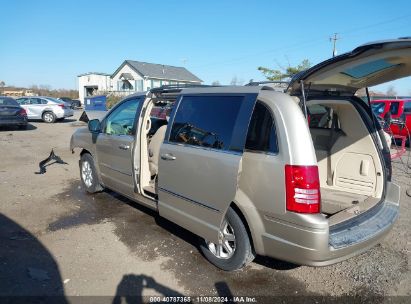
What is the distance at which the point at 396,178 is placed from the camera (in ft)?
25.6

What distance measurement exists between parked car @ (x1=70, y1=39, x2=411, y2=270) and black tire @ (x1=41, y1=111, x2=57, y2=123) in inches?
729

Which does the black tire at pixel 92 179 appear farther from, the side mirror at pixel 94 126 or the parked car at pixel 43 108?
the parked car at pixel 43 108

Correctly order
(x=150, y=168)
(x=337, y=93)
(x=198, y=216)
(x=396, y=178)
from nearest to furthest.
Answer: (x=198, y=216) < (x=337, y=93) < (x=150, y=168) < (x=396, y=178)

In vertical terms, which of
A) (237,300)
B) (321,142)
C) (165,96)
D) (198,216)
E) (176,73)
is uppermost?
(176,73)

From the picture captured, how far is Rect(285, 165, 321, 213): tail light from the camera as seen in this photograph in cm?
292

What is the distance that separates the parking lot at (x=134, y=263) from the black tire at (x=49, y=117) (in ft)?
56.0

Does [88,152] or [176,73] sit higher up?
[176,73]

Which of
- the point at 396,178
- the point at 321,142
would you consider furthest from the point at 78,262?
the point at 396,178

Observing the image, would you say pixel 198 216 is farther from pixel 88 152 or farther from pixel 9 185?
pixel 9 185

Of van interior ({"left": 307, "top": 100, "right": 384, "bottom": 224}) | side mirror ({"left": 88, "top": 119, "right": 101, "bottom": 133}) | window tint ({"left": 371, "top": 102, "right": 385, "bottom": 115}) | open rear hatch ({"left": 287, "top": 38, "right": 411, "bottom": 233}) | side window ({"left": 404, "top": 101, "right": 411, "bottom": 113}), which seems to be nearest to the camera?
open rear hatch ({"left": 287, "top": 38, "right": 411, "bottom": 233})

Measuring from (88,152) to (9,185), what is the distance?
1.94 meters

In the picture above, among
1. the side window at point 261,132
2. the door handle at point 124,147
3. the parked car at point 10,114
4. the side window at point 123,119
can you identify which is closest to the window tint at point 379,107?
the side window at point 123,119

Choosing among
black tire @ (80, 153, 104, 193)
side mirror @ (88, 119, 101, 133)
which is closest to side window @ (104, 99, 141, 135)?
side mirror @ (88, 119, 101, 133)

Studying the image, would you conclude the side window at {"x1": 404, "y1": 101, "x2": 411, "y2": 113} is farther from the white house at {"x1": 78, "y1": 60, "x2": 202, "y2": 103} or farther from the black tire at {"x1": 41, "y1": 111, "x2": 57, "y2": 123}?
the white house at {"x1": 78, "y1": 60, "x2": 202, "y2": 103}
